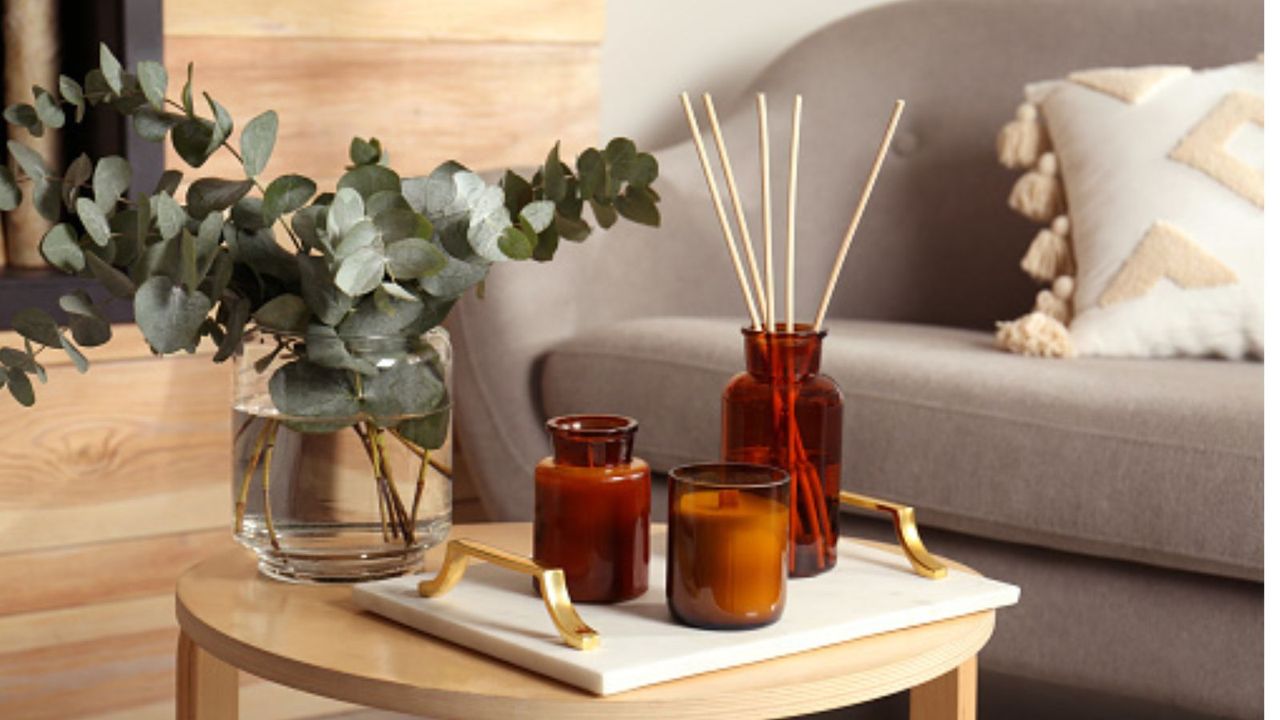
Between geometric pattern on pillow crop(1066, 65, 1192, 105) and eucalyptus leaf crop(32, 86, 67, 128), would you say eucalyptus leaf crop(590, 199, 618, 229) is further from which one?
geometric pattern on pillow crop(1066, 65, 1192, 105)

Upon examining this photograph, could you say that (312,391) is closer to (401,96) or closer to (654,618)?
(654,618)

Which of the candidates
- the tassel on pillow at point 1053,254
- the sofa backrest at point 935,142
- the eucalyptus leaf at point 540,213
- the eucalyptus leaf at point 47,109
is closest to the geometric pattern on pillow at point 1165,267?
the tassel on pillow at point 1053,254

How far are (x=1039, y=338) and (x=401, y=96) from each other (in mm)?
769

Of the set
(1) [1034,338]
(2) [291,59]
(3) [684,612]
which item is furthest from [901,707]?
(3) [684,612]

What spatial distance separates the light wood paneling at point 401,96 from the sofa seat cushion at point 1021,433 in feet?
1.14

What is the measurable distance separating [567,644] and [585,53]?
1.38 metres

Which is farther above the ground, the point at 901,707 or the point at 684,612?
the point at 684,612

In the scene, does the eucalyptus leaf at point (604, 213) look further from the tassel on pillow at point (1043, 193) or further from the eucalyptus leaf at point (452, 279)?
the tassel on pillow at point (1043, 193)

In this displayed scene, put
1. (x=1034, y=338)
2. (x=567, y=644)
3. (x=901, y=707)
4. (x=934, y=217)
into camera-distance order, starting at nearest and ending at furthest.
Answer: (x=567, y=644) < (x=1034, y=338) < (x=901, y=707) < (x=934, y=217)

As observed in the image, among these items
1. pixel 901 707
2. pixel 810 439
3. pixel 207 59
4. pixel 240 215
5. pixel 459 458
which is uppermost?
pixel 207 59

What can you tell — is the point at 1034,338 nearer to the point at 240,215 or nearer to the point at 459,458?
the point at 459,458

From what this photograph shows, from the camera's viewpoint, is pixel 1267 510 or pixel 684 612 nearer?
pixel 684 612

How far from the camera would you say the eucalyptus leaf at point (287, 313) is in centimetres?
108

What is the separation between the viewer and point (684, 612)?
3.30 feet
